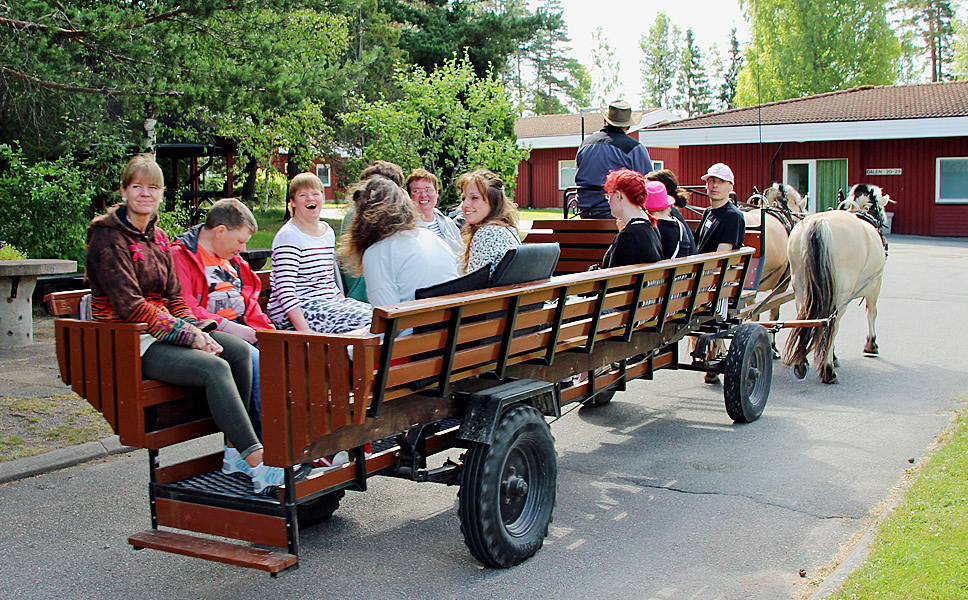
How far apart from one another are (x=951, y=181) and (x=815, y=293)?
943 inches

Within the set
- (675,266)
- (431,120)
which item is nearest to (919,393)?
(675,266)

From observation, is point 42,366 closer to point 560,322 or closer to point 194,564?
point 194,564

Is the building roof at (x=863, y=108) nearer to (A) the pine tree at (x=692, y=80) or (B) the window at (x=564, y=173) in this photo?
(B) the window at (x=564, y=173)

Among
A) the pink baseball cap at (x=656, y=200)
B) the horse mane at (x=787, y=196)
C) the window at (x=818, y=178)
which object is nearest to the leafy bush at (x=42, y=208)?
the pink baseball cap at (x=656, y=200)

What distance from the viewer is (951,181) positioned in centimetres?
2925

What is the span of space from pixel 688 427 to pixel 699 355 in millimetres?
607

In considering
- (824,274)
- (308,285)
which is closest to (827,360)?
(824,274)

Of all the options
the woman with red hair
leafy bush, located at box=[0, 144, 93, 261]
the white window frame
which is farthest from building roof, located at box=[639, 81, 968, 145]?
the woman with red hair

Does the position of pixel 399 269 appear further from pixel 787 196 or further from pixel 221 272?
pixel 787 196

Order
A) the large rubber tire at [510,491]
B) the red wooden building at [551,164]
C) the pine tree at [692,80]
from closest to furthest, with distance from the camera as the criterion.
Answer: the large rubber tire at [510,491] < the red wooden building at [551,164] < the pine tree at [692,80]

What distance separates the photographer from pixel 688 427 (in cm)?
723

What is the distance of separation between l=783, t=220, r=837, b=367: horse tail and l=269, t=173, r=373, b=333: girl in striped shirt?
18.0 feet

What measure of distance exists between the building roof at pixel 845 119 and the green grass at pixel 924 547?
83.0 feet

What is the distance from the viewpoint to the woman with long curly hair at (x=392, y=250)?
15.1ft
